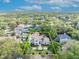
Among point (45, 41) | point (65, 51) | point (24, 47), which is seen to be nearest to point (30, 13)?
point (45, 41)

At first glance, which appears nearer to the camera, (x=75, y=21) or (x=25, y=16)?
(x=75, y=21)

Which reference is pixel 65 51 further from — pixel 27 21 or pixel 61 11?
pixel 27 21

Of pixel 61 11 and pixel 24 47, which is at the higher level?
pixel 61 11

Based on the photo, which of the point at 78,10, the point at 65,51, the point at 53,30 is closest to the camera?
the point at 65,51

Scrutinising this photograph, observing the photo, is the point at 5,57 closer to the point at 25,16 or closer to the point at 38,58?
the point at 38,58

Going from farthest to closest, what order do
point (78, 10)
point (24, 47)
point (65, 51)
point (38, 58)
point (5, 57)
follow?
point (78, 10)
point (24, 47)
point (38, 58)
point (5, 57)
point (65, 51)

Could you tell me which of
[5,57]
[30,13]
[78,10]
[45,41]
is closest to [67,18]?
[78,10]
